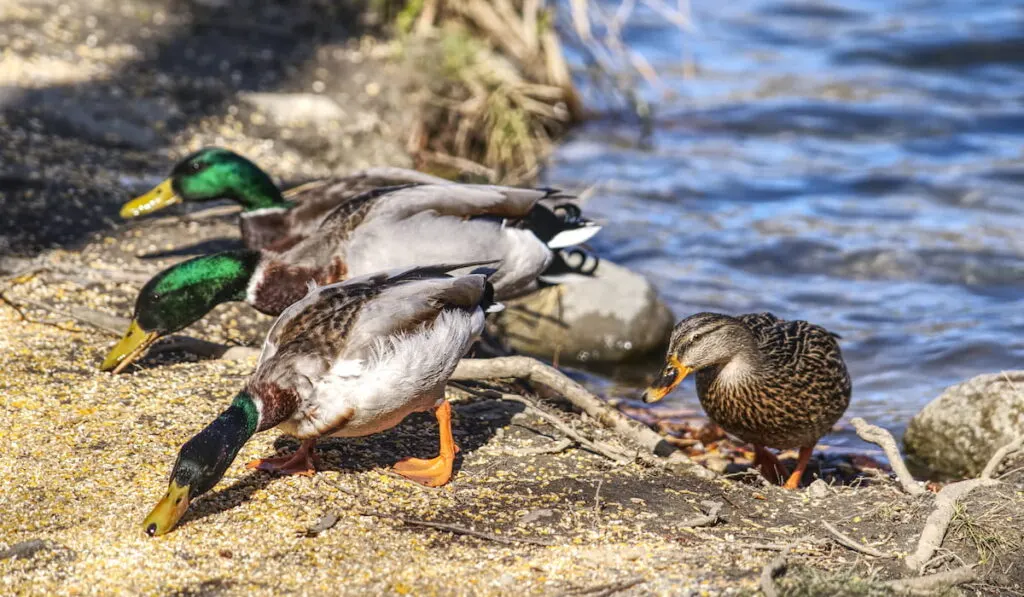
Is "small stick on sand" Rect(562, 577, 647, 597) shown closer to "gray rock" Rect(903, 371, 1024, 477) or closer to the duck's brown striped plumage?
the duck's brown striped plumage

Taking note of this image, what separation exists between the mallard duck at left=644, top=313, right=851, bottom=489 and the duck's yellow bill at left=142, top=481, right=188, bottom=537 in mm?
1818

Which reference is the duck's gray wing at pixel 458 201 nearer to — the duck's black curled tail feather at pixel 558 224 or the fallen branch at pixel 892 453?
the duck's black curled tail feather at pixel 558 224

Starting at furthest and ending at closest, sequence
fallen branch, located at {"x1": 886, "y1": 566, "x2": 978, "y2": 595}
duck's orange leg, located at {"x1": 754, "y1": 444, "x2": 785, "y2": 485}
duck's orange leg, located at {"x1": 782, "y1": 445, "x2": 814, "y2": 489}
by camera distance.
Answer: duck's orange leg, located at {"x1": 754, "y1": 444, "x2": 785, "y2": 485} → duck's orange leg, located at {"x1": 782, "y1": 445, "x2": 814, "y2": 489} → fallen branch, located at {"x1": 886, "y1": 566, "x2": 978, "y2": 595}

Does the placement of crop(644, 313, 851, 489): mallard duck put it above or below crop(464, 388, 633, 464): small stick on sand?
above

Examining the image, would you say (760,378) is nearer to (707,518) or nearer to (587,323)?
(707,518)

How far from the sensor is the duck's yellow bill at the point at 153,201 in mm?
5191

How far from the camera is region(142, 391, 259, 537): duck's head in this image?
122 inches

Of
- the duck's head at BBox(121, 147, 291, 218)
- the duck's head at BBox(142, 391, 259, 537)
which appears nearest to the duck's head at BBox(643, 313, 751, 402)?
the duck's head at BBox(142, 391, 259, 537)

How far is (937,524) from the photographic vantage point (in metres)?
3.43

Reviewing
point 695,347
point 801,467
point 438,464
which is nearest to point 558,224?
point 695,347

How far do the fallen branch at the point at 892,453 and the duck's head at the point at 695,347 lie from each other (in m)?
0.54

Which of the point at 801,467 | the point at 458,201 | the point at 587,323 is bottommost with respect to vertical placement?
the point at 587,323

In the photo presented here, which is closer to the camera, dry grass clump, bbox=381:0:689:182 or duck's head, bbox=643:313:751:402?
duck's head, bbox=643:313:751:402

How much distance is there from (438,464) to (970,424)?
247 cm
